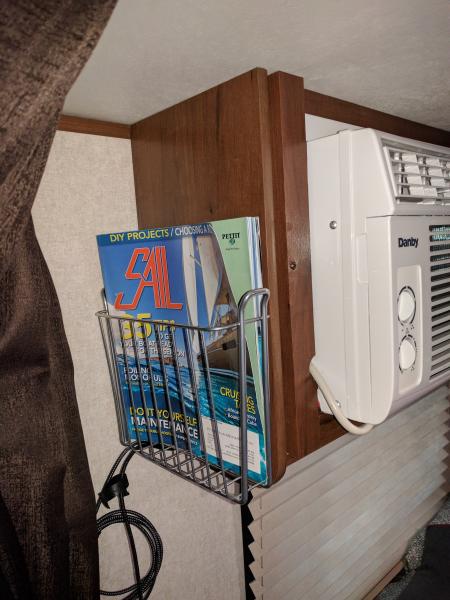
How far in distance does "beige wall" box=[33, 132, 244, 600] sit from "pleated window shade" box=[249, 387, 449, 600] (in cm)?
25

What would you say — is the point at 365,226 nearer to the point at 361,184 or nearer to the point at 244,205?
the point at 361,184

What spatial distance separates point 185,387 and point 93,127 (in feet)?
1.67

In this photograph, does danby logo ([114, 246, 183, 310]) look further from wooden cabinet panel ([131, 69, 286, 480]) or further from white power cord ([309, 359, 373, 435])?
white power cord ([309, 359, 373, 435])

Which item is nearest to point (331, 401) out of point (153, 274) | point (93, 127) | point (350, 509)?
point (153, 274)

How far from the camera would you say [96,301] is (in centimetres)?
81

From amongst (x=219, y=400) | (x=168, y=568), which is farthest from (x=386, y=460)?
(x=219, y=400)

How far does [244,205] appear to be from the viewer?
23.3 inches

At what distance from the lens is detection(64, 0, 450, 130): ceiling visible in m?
0.45

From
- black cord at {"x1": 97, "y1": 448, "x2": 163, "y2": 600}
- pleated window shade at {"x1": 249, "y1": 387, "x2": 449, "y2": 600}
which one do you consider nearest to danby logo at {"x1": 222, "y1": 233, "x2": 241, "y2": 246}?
black cord at {"x1": 97, "y1": 448, "x2": 163, "y2": 600}

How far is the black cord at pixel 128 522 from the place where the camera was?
2.68 feet

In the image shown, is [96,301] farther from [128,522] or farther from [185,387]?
[128,522]

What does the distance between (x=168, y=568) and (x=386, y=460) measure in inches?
36.0

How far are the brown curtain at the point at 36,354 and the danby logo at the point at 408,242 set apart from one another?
0.47 meters

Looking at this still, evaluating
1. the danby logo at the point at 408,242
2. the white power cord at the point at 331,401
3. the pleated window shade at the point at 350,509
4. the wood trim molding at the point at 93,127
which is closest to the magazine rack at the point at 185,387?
the white power cord at the point at 331,401
